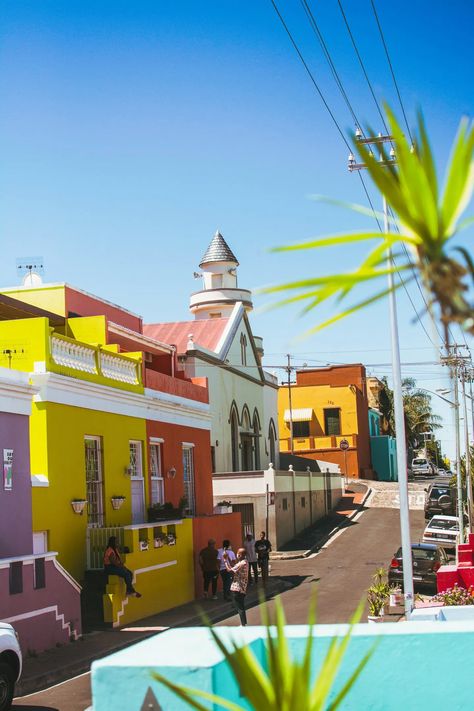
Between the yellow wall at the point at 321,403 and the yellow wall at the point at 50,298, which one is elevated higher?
the yellow wall at the point at 50,298

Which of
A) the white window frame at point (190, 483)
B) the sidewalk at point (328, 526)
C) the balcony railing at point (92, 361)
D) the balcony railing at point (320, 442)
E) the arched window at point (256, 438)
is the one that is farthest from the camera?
the balcony railing at point (320, 442)

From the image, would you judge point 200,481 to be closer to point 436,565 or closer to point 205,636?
point 436,565

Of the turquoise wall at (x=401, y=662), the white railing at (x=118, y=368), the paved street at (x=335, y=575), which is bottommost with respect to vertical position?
the paved street at (x=335, y=575)

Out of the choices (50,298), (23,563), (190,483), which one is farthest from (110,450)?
(190,483)

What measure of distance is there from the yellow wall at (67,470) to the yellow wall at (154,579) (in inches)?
46.1

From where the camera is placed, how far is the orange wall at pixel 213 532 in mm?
28359

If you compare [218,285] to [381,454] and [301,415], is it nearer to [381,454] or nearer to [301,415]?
[301,415]

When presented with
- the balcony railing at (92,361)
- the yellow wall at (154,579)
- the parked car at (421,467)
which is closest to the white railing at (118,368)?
the balcony railing at (92,361)

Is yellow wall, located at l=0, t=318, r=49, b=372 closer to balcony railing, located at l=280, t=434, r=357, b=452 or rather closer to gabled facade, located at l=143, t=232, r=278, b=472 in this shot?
gabled facade, located at l=143, t=232, r=278, b=472

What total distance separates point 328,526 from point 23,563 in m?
31.6

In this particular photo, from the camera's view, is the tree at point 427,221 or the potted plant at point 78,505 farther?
the potted plant at point 78,505

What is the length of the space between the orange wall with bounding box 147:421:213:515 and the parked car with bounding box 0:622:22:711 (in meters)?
14.8

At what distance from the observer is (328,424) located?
233 feet

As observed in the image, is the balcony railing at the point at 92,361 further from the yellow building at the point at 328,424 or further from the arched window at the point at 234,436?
the yellow building at the point at 328,424
